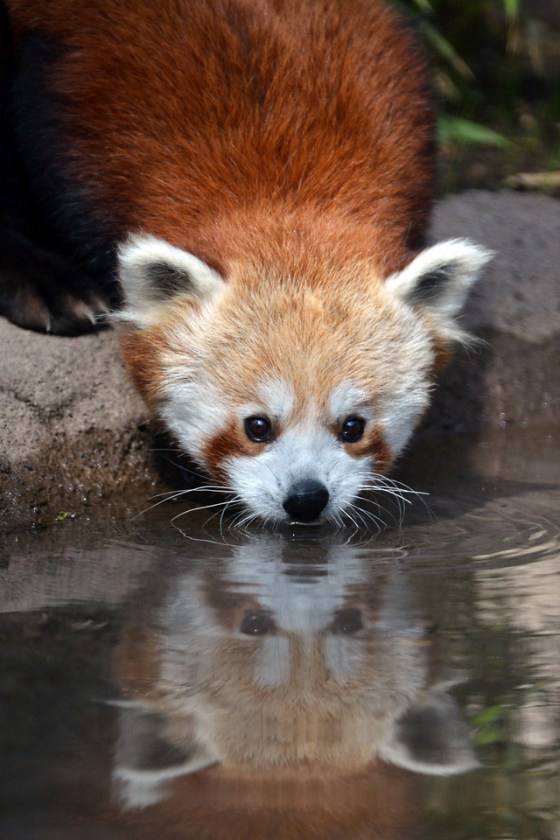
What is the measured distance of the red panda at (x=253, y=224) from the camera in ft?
10.9

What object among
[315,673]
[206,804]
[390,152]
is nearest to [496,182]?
[390,152]

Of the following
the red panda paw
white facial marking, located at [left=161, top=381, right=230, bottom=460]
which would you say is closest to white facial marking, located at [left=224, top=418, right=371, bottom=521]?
white facial marking, located at [left=161, top=381, right=230, bottom=460]

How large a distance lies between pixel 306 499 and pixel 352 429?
0.29 m

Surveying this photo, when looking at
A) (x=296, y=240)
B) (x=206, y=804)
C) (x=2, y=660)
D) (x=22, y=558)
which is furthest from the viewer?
(x=296, y=240)

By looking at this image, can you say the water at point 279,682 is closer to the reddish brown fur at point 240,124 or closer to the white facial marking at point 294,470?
the white facial marking at point 294,470

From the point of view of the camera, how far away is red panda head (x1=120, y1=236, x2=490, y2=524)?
3.27 m

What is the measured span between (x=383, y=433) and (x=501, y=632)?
3.38 feet

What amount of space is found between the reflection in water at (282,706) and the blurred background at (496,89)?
3.77 meters

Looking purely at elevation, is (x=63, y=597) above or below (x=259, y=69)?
below

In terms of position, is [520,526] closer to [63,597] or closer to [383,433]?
[383,433]

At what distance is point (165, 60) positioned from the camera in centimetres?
362

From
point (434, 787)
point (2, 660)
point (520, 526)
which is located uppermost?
point (434, 787)

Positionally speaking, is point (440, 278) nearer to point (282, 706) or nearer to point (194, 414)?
point (194, 414)

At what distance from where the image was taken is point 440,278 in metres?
3.47
